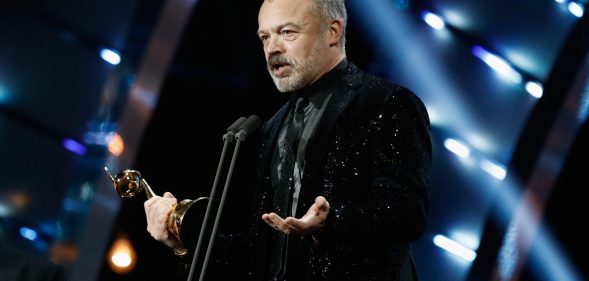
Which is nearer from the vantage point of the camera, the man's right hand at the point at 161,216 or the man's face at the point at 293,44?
the man's right hand at the point at 161,216

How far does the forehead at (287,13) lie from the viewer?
2318 mm

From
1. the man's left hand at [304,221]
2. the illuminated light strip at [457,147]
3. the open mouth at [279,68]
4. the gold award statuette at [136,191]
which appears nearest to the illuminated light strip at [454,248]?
the illuminated light strip at [457,147]

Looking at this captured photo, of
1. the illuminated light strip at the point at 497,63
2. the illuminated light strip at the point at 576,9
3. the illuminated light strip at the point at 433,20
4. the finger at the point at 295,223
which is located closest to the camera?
the finger at the point at 295,223

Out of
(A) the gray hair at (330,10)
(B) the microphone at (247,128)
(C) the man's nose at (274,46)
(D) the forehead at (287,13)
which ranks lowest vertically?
(B) the microphone at (247,128)

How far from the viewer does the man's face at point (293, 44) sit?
230cm

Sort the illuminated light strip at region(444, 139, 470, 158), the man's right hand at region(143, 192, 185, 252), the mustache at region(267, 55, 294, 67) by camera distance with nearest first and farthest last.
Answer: the man's right hand at region(143, 192, 185, 252) < the mustache at region(267, 55, 294, 67) < the illuminated light strip at region(444, 139, 470, 158)

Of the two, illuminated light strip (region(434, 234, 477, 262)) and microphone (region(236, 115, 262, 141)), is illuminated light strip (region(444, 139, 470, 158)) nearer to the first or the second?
illuminated light strip (region(434, 234, 477, 262))

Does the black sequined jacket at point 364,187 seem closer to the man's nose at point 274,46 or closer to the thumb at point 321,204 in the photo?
the thumb at point 321,204

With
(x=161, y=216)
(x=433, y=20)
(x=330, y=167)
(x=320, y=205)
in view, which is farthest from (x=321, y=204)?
(x=433, y=20)

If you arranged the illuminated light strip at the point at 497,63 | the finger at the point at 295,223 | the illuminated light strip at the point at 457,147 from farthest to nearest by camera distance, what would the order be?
1. the illuminated light strip at the point at 497,63
2. the illuminated light strip at the point at 457,147
3. the finger at the point at 295,223

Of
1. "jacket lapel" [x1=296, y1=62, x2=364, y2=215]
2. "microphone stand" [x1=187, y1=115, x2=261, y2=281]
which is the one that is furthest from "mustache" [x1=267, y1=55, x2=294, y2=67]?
"microphone stand" [x1=187, y1=115, x2=261, y2=281]

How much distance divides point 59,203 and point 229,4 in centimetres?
157

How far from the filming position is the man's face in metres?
2.30

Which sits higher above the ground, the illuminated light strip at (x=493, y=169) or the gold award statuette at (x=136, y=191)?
the illuminated light strip at (x=493, y=169)
